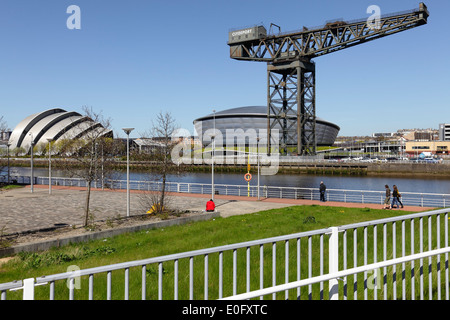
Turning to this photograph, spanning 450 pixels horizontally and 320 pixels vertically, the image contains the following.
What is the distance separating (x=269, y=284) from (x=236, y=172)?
75924 mm

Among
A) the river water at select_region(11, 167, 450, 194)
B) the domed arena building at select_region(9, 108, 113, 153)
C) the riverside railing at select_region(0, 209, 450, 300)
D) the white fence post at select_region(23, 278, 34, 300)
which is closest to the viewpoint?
the white fence post at select_region(23, 278, 34, 300)

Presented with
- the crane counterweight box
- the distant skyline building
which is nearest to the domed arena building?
the crane counterweight box

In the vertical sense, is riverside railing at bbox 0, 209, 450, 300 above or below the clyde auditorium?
below

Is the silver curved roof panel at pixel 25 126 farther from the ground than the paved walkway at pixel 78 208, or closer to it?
farther from the ground

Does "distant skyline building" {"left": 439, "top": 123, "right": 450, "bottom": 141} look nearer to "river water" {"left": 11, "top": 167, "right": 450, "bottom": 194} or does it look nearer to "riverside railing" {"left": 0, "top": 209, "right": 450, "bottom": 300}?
"river water" {"left": 11, "top": 167, "right": 450, "bottom": 194}

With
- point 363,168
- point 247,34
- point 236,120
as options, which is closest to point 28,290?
point 247,34

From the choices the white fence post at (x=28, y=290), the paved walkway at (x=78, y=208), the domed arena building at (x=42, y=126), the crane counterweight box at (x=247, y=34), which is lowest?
the paved walkway at (x=78, y=208)

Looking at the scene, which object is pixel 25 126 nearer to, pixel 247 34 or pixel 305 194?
pixel 247 34

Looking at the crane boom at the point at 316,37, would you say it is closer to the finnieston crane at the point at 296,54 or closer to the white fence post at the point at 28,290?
the finnieston crane at the point at 296,54

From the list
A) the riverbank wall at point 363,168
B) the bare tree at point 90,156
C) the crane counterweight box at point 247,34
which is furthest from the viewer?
the riverbank wall at point 363,168

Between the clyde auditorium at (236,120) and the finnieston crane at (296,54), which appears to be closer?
the finnieston crane at (296,54)

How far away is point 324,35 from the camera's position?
65.4 meters

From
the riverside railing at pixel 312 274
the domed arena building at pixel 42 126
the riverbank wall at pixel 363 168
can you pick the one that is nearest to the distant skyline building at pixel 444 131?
the riverbank wall at pixel 363 168

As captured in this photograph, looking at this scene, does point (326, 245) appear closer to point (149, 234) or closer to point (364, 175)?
point (149, 234)
